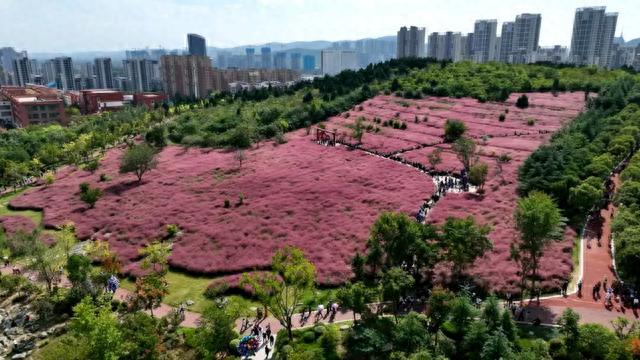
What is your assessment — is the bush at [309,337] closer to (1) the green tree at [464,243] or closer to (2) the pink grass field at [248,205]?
(2) the pink grass field at [248,205]

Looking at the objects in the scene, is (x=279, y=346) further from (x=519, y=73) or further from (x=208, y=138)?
(x=519, y=73)

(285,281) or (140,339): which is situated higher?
(285,281)

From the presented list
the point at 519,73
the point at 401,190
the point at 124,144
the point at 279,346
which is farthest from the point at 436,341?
the point at 519,73

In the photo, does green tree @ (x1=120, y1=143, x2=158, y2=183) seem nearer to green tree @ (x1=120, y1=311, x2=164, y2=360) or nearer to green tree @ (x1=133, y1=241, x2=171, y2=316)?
green tree @ (x1=133, y1=241, x2=171, y2=316)

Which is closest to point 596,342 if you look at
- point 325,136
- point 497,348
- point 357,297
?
point 497,348

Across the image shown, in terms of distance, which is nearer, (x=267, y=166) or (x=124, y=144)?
(x=267, y=166)

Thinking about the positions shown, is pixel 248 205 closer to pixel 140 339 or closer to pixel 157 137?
pixel 140 339
